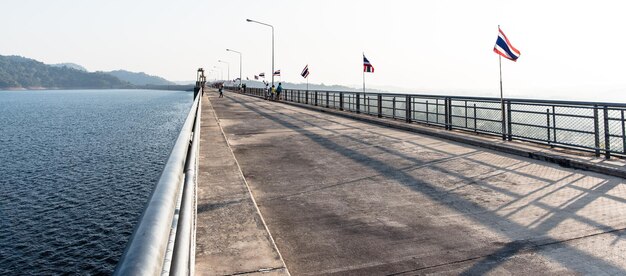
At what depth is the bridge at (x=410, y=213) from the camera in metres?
4.32

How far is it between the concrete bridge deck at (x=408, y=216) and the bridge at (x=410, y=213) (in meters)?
0.02

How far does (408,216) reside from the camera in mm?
5926

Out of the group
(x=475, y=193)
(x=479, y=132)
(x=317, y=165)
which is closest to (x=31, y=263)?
(x=317, y=165)

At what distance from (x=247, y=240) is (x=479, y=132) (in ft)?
38.8

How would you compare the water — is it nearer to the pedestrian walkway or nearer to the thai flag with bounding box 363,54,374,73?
the pedestrian walkway

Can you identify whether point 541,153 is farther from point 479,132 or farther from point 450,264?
Result: point 450,264

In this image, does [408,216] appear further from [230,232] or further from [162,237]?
[162,237]

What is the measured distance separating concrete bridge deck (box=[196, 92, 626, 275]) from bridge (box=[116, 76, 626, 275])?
0.02m

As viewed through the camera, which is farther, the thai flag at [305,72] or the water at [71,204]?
the thai flag at [305,72]

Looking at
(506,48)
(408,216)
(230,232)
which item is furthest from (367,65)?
(230,232)

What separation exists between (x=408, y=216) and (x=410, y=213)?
0.50 ft

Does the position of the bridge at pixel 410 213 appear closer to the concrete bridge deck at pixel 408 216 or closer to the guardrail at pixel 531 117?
the concrete bridge deck at pixel 408 216

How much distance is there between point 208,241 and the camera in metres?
4.77

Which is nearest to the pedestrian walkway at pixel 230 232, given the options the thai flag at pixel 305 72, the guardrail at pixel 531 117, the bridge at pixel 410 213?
the bridge at pixel 410 213
